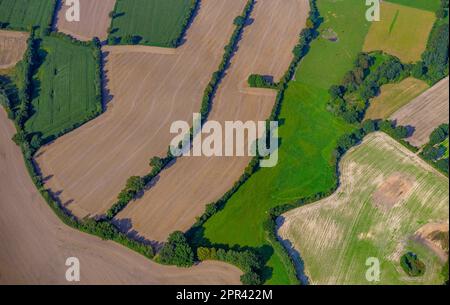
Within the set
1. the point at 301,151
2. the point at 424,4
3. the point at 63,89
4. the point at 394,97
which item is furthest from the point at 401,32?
the point at 63,89

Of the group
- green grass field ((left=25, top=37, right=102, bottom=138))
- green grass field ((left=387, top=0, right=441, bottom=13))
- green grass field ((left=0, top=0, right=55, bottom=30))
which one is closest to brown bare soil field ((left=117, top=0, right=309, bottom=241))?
green grass field ((left=25, top=37, right=102, bottom=138))

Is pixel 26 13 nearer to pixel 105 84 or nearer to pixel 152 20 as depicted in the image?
pixel 152 20

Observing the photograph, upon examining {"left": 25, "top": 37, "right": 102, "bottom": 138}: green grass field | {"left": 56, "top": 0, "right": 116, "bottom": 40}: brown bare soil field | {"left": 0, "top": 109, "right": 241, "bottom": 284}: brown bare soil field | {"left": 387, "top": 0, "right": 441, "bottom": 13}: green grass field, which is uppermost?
{"left": 387, "top": 0, "right": 441, "bottom": 13}: green grass field

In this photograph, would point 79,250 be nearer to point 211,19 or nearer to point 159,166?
point 159,166

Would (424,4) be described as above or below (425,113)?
above

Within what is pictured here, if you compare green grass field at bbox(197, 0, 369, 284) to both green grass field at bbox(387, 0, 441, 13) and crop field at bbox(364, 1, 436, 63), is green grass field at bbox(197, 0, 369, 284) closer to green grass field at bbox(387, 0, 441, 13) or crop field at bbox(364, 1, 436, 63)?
crop field at bbox(364, 1, 436, 63)

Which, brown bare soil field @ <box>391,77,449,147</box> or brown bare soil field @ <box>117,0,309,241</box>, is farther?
brown bare soil field @ <box>391,77,449,147</box>
